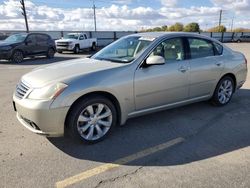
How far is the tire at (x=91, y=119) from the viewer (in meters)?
3.89

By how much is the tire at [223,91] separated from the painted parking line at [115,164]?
199 centimetres

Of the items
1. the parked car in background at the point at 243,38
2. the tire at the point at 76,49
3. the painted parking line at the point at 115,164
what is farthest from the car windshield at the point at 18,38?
the parked car in background at the point at 243,38

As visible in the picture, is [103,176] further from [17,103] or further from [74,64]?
[74,64]

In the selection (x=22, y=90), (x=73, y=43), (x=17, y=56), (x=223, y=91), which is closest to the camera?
(x=22, y=90)

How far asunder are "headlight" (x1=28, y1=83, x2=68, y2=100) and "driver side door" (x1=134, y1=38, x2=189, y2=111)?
48.1 inches

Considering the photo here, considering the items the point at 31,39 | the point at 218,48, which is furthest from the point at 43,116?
the point at 31,39

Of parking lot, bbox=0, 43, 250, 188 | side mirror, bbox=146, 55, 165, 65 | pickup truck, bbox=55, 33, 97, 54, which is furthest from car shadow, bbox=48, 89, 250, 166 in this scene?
pickup truck, bbox=55, 33, 97, 54

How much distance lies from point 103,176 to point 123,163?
1.31 ft

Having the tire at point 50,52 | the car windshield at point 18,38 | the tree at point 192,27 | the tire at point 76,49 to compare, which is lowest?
the tree at point 192,27

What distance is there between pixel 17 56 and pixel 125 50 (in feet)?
40.1

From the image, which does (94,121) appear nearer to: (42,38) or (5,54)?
(5,54)

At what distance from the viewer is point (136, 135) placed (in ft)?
14.7

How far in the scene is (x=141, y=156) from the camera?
149 inches

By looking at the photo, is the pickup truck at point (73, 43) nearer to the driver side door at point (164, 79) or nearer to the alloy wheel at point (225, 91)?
the alloy wheel at point (225, 91)
